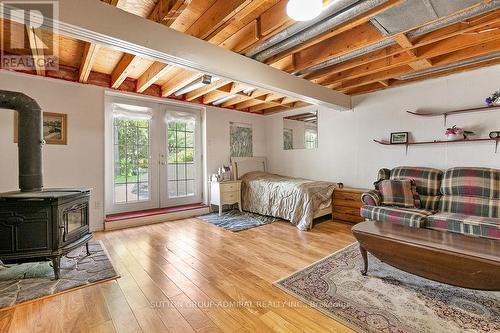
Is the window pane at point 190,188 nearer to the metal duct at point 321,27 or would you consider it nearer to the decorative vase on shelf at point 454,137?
the metal duct at point 321,27

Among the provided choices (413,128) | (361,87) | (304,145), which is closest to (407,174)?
(413,128)

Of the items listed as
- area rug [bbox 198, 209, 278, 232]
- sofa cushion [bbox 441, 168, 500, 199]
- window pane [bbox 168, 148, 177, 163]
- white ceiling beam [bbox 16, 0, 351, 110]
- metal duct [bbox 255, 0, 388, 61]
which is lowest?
area rug [bbox 198, 209, 278, 232]

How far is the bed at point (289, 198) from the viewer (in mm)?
3812

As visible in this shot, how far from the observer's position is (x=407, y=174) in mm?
3467

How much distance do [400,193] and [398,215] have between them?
1.69ft

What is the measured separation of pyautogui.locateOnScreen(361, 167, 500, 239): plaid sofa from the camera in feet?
8.00

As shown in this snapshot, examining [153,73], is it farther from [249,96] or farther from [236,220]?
[236,220]

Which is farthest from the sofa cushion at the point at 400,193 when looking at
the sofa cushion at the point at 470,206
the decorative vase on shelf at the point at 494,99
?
the decorative vase on shelf at the point at 494,99

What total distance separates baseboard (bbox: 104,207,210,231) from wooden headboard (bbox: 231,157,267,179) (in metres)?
1.05

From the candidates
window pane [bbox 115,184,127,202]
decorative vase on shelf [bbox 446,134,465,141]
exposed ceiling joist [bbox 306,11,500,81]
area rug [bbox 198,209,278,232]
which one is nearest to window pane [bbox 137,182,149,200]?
window pane [bbox 115,184,127,202]

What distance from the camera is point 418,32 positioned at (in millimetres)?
2268

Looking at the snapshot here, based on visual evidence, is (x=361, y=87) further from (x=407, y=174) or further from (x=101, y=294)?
(x=101, y=294)

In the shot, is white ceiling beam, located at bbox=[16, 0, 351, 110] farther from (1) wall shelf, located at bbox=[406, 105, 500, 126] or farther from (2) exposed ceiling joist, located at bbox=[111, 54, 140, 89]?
(1) wall shelf, located at bbox=[406, 105, 500, 126]

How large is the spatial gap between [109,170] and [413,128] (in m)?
4.99
